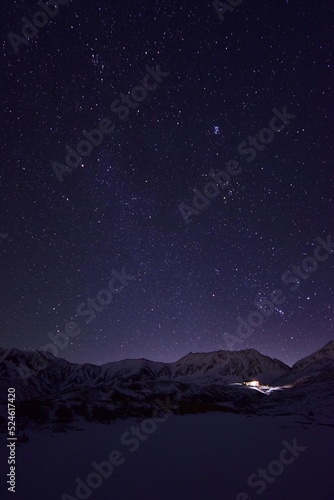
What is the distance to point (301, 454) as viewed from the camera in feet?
69.4

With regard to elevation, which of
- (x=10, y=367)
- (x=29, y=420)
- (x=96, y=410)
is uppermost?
(x=10, y=367)

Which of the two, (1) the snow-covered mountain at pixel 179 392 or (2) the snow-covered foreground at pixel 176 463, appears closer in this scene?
(2) the snow-covered foreground at pixel 176 463

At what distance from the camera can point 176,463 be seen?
60.0 feet

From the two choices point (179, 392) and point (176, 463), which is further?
point (179, 392)

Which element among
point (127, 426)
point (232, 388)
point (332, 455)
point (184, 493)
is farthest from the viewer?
point (232, 388)

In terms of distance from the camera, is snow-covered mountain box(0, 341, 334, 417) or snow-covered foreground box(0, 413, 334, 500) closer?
snow-covered foreground box(0, 413, 334, 500)

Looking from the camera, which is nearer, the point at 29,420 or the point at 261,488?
the point at 261,488

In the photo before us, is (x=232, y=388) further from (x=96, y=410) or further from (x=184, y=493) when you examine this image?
(x=184, y=493)

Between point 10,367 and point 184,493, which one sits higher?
point 10,367

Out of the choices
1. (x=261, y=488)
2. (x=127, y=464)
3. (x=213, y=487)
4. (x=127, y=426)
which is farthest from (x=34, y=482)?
(x=127, y=426)

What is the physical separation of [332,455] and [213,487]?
11.5 metres

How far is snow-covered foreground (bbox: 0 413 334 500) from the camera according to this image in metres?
14.2

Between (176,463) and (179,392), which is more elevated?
(179,392)

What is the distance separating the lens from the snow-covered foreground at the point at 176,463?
14.2 meters
